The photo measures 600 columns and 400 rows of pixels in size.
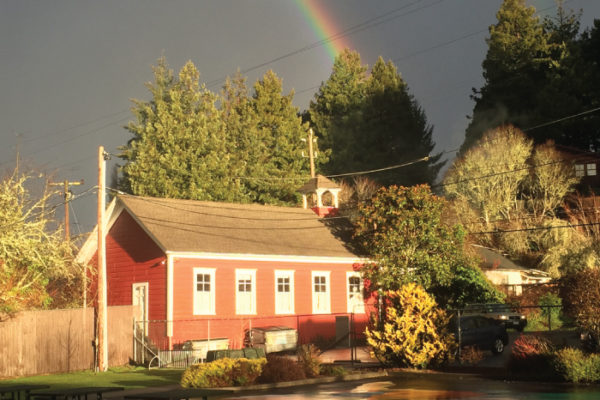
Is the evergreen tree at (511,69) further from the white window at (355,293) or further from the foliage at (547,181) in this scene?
the white window at (355,293)

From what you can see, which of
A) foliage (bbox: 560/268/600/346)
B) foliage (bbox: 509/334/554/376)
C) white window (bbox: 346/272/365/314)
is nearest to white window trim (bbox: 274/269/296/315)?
white window (bbox: 346/272/365/314)

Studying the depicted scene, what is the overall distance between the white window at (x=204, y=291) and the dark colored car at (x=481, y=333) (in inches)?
437

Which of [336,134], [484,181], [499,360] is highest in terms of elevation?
[336,134]

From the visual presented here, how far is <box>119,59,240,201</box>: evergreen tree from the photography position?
205 feet

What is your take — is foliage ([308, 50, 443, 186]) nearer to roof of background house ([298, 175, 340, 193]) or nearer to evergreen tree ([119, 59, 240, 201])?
evergreen tree ([119, 59, 240, 201])

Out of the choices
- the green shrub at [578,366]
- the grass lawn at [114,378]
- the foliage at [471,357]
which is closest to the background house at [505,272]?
the foliage at [471,357]

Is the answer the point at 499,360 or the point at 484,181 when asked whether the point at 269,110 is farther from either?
the point at 499,360

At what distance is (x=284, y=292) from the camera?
39625mm

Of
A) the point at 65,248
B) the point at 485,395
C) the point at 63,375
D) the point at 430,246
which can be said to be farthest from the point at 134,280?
the point at 485,395

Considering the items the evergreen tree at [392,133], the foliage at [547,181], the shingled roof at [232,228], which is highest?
the evergreen tree at [392,133]

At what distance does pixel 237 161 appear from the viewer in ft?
231

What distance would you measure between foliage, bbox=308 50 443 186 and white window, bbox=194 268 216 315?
44881 millimetres

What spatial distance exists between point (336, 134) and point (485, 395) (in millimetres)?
64619

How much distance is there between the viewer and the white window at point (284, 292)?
129 feet
